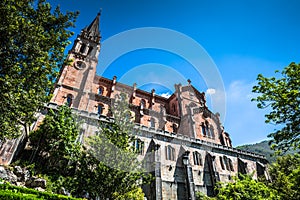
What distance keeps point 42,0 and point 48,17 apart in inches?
52.6

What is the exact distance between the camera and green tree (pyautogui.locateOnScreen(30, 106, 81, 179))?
17250 mm

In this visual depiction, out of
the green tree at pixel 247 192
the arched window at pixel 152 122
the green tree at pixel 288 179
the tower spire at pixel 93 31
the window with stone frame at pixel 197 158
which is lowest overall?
the green tree at pixel 247 192

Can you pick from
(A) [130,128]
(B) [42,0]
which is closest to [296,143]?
(A) [130,128]

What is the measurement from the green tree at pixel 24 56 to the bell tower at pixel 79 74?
37.5ft

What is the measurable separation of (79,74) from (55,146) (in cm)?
1662

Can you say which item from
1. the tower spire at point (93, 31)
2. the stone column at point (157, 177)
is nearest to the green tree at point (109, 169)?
the stone column at point (157, 177)

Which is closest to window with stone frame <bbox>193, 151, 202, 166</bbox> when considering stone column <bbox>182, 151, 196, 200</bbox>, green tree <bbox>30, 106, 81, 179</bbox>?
stone column <bbox>182, 151, 196, 200</bbox>

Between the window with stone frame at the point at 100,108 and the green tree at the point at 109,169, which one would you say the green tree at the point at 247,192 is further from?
the window with stone frame at the point at 100,108

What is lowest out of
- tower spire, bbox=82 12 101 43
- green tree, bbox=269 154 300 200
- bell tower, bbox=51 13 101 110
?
green tree, bbox=269 154 300 200

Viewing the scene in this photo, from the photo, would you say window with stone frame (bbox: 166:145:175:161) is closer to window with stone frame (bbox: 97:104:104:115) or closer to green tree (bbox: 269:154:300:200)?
green tree (bbox: 269:154:300:200)

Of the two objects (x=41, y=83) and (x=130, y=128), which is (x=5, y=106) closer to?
(x=41, y=83)

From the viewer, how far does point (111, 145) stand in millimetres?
12523

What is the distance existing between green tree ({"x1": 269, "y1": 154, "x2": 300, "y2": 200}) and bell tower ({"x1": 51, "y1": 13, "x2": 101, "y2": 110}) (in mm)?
25314

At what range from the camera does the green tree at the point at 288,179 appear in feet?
38.1
